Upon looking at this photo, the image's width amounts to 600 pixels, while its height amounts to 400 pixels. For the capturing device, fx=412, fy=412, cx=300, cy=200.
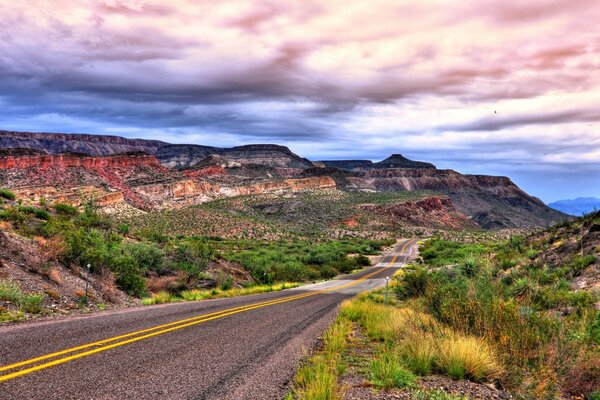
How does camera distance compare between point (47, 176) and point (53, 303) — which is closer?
point (53, 303)

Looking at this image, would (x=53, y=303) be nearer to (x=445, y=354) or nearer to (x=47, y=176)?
(x=445, y=354)

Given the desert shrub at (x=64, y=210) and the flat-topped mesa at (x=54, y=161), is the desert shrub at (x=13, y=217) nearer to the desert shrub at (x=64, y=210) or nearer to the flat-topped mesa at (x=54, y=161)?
→ the desert shrub at (x=64, y=210)

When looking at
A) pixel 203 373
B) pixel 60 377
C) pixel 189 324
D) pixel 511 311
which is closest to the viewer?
pixel 60 377

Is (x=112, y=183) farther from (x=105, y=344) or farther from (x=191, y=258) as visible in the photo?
(x=105, y=344)

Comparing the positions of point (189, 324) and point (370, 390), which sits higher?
point (370, 390)

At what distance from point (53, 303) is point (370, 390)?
1116 cm

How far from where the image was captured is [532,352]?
7.15m

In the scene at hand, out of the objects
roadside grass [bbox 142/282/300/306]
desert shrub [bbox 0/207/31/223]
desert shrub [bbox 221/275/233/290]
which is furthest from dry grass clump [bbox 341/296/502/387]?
desert shrub [bbox 0/207/31/223]

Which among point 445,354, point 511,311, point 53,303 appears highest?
point 511,311

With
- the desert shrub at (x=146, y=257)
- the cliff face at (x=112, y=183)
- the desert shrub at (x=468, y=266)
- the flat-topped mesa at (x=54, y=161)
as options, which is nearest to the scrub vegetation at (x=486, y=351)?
the desert shrub at (x=468, y=266)

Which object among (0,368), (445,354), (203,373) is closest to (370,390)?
(445,354)

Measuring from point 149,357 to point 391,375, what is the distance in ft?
13.7

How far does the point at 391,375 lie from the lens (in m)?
6.52

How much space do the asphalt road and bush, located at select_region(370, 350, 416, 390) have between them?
1.46 meters
